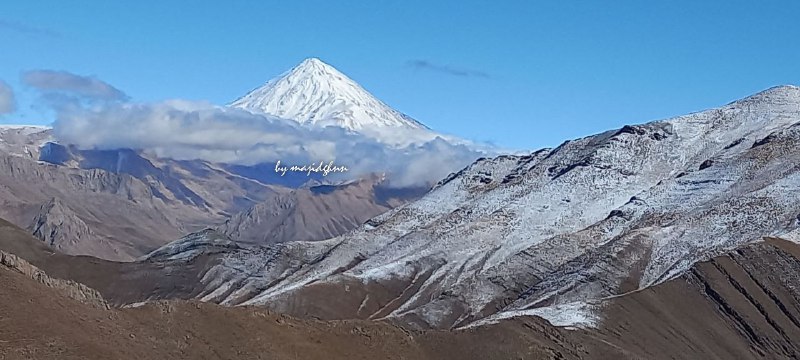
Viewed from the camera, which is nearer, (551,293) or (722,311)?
(722,311)

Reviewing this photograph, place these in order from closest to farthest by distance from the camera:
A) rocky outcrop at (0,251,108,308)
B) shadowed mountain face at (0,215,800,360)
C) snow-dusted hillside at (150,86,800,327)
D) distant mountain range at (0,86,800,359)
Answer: shadowed mountain face at (0,215,800,360)
rocky outcrop at (0,251,108,308)
distant mountain range at (0,86,800,359)
snow-dusted hillside at (150,86,800,327)

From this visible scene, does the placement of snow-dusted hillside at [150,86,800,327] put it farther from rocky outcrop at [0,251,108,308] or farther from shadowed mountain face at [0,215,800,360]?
rocky outcrop at [0,251,108,308]

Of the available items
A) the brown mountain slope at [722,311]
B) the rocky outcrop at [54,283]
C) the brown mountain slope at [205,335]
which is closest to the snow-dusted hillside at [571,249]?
the brown mountain slope at [722,311]

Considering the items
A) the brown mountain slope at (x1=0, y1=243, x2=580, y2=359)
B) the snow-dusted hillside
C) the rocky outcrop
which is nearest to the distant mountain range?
the brown mountain slope at (x1=0, y1=243, x2=580, y2=359)

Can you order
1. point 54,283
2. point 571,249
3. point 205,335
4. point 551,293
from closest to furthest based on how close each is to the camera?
point 205,335 < point 54,283 < point 551,293 < point 571,249

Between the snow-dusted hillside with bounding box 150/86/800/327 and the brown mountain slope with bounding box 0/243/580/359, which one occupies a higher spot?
the snow-dusted hillside with bounding box 150/86/800/327

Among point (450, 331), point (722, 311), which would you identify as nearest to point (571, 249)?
point (722, 311)

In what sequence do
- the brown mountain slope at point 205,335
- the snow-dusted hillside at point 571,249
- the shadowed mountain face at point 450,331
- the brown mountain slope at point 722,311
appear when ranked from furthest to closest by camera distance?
1. the snow-dusted hillside at point 571,249
2. the brown mountain slope at point 722,311
3. the shadowed mountain face at point 450,331
4. the brown mountain slope at point 205,335

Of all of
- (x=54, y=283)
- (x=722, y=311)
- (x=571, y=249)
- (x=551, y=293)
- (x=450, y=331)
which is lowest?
(x=54, y=283)

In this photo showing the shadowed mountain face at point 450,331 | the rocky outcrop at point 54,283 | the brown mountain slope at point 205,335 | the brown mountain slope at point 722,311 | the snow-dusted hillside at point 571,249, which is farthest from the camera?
the snow-dusted hillside at point 571,249

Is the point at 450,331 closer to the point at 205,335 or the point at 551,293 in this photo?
the point at 205,335

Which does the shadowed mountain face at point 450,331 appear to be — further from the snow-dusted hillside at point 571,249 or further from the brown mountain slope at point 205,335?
the snow-dusted hillside at point 571,249
